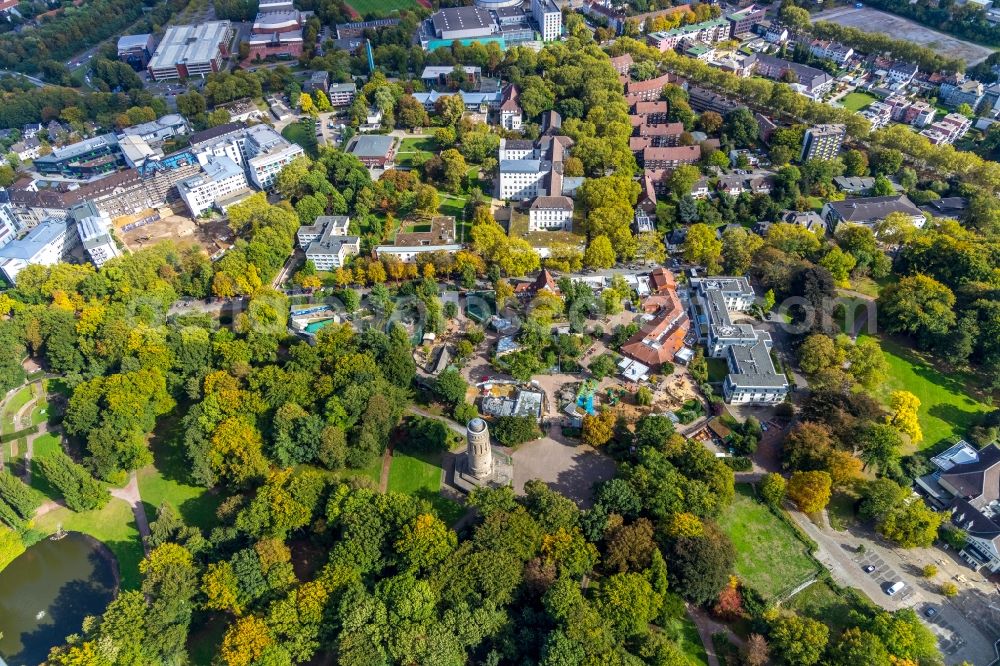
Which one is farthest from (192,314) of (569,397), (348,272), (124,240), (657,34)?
(657,34)

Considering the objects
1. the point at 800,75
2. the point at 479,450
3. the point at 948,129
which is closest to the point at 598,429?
the point at 479,450

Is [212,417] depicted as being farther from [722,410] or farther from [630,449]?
[722,410]

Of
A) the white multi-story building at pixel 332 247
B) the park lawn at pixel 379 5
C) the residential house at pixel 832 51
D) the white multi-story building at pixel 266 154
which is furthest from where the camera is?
the park lawn at pixel 379 5

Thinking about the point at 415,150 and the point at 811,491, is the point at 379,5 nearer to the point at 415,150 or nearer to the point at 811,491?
the point at 415,150

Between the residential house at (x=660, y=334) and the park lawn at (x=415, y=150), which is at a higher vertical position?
the park lawn at (x=415, y=150)

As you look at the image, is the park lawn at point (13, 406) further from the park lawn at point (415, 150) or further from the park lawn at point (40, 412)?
the park lawn at point (415, 150)

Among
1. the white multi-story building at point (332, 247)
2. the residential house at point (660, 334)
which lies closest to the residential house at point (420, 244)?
the white multi-story building at point (332, 247)
